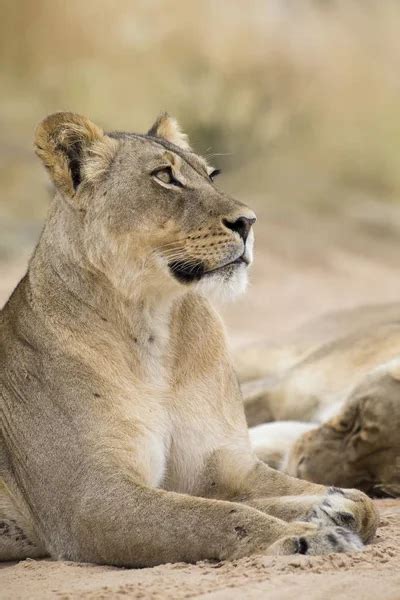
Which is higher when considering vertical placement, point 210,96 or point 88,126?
point 210,96

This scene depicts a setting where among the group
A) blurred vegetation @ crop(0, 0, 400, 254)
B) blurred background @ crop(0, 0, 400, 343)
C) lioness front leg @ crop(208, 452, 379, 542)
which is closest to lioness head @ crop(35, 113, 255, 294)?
lioness front leg @ crop(208, 452, 379, 542)

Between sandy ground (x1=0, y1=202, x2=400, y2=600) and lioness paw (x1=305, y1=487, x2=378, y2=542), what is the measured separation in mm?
64

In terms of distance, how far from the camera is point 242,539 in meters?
3.64

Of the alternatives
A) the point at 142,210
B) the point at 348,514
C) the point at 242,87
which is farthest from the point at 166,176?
the point at 242,87

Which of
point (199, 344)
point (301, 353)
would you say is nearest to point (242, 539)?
point (199, 344)

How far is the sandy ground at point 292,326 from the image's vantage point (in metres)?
3.19

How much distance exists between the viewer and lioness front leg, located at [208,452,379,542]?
377cm

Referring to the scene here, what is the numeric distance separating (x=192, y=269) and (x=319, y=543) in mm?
976

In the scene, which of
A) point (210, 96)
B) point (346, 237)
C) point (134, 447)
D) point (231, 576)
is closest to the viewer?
point (231, 576)

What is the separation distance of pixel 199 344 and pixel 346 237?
1023 centimetres

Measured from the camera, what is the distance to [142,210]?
420 cm

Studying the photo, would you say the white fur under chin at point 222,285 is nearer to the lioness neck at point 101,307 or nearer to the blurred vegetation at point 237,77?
the lioness neck at point 101,307

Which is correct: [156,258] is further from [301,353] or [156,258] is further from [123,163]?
[301,353]

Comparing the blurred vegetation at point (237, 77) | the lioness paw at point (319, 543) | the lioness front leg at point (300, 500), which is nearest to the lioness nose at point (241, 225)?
the lioness front leg at point (300, 500)
